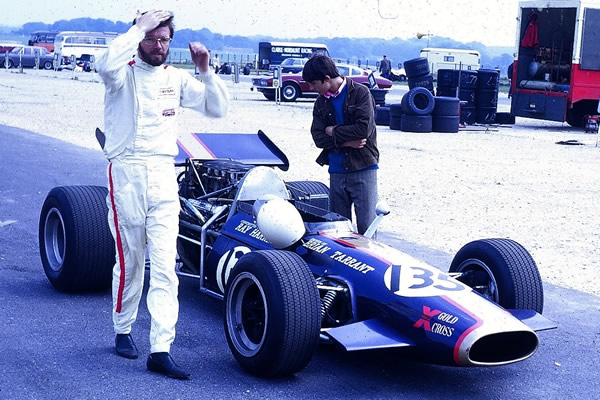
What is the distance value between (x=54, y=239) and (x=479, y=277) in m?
3.16

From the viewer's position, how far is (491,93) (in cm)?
2348

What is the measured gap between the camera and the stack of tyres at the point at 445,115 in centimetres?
2119

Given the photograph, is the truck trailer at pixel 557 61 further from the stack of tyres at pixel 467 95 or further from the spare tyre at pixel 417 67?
the spare tyre at pixel 417 67

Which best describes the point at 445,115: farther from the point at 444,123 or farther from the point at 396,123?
the point at 396,123

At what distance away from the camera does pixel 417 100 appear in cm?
2130

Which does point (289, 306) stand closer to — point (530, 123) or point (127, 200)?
point (127, 200)

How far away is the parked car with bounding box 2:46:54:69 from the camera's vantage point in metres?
60.7

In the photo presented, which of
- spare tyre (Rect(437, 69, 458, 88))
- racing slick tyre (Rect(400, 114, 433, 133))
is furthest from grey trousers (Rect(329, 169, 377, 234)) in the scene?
spare tyre (Rect(437, 69, 458, 88))

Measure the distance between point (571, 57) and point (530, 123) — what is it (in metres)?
3.20

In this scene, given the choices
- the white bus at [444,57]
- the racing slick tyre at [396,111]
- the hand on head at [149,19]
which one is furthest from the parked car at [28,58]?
the hand on head at [149,19]

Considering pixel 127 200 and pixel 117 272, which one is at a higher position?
pixel 127 200

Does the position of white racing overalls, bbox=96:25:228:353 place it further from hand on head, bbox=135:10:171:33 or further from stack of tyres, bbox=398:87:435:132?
stack of tyres, bbox=398:87:435:132

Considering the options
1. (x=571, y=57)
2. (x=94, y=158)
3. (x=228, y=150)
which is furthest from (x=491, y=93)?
(x=228, y=150)

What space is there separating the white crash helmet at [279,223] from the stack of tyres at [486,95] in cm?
1846
